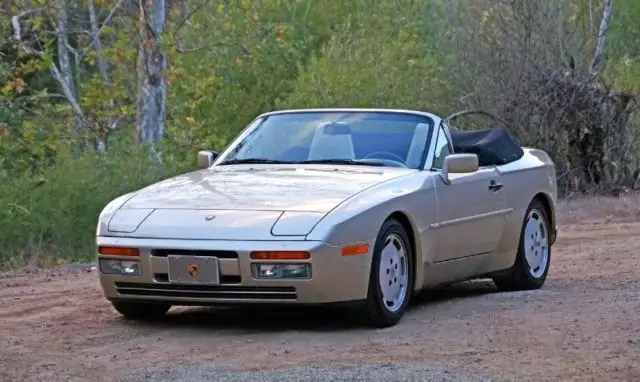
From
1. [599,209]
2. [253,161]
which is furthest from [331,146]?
[599,209]

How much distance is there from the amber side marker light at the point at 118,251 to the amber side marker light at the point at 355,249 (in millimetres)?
1212

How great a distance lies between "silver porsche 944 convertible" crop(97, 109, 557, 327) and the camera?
795 cm

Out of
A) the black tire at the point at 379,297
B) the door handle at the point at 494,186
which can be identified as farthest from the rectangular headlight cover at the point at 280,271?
the door handle at the point at 494,186

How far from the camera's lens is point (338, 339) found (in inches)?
314

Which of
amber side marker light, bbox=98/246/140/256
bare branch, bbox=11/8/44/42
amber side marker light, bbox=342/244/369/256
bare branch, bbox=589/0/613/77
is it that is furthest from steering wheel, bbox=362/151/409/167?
bare branch, bbox=589/0/613/77

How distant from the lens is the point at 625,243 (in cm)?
1462

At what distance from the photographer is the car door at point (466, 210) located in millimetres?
9281

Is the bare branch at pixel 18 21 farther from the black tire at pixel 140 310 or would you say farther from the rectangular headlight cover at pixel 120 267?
Result: the rectangular headlight cover at pixel 120 267

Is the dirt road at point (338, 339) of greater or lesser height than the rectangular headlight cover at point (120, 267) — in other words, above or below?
→ below

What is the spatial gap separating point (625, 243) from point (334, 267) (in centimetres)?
736

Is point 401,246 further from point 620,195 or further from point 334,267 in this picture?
point 620,195

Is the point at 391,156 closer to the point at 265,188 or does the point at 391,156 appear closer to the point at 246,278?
the point at 265,188

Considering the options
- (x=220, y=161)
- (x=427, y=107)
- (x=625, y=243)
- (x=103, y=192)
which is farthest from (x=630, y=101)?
(x=220, y=161)

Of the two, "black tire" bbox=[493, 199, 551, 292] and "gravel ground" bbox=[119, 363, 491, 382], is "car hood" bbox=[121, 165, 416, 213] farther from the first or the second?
"black tire" bbox=[493, 199, 551, 292]
